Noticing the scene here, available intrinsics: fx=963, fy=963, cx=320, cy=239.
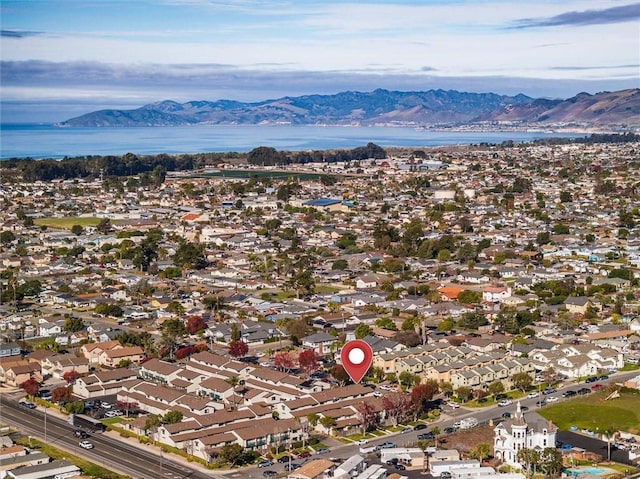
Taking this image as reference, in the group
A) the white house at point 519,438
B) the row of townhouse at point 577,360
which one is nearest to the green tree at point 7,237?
the row of townhouse at point 577,360

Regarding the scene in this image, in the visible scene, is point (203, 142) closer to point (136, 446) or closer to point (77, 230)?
point (77, 230)

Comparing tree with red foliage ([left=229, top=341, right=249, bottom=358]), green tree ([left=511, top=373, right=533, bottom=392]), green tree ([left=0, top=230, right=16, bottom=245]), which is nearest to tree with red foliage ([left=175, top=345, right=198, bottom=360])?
tree with red foliage ([left=229, top=341, right=249, bottom=358])

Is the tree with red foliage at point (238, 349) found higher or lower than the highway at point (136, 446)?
higher

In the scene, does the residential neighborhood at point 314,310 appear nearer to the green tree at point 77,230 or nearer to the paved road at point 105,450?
the green tree at point 77,230

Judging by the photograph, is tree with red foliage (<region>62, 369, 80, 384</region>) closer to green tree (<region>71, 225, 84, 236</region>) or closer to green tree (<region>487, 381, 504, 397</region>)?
green tree (<region>487, 381, 504, 397</region>)

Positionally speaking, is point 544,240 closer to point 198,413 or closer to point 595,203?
point 595,203

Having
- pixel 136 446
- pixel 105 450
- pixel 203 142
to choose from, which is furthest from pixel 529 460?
pixel 203 142

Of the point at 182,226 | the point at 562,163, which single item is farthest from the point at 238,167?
the point at 182,226
